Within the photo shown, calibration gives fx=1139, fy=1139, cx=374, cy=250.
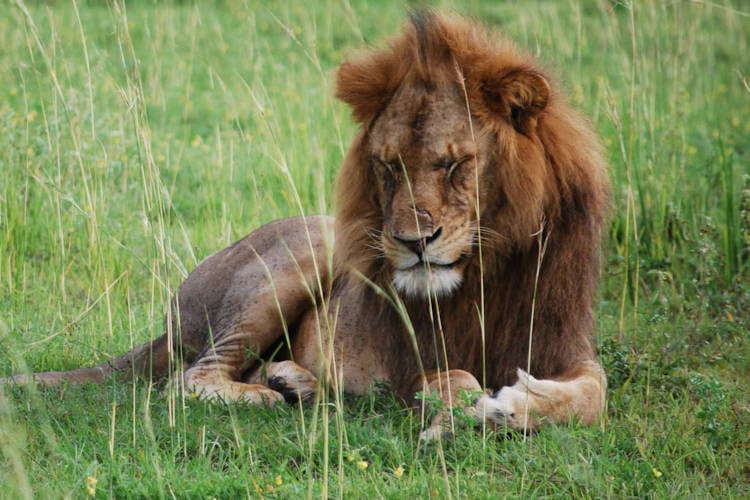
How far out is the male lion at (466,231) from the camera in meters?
3.57

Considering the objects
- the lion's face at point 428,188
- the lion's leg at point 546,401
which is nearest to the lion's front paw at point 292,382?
the lion's face at point 428,188

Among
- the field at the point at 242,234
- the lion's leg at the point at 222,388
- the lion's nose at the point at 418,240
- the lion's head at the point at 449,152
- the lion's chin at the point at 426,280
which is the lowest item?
the lion's leg at the point at 222,388

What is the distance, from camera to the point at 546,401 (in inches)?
141

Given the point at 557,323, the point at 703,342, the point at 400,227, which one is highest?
the point at 400,227

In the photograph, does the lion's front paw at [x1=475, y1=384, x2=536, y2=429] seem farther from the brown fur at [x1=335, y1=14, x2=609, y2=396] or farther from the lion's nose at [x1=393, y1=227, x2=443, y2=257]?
the lion's nose at [x1=393, y1=227, x2=443, y2=257]

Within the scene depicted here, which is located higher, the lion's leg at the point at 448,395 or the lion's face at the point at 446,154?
the lion's face at the point at 446,154

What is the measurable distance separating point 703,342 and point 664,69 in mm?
4506

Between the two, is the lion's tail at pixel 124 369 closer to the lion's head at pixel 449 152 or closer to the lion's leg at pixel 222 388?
the lion's leg at pixel 222 388

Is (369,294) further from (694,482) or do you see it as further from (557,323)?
(694,482)

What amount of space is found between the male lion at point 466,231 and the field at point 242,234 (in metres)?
0.18

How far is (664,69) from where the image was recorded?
8.89 metres

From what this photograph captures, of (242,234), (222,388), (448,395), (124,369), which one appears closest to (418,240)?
(448,395)

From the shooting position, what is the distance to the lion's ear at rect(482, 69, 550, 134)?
143 inches

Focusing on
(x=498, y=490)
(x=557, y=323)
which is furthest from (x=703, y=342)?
(x=498, y=490)
